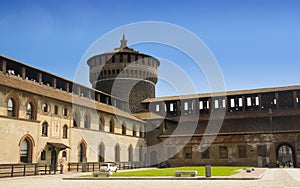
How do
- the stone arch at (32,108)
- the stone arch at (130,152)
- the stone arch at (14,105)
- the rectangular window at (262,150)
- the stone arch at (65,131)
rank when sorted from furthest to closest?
the stone arch at (130,152)
the rectangular window at (262,150)
the stone arch at (65,131)
the stone arch at (32,108)
the stone arch at (14,105)

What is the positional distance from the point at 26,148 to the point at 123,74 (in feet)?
107

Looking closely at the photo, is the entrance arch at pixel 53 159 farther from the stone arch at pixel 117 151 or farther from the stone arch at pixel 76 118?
the stone arch at pixel 117 151

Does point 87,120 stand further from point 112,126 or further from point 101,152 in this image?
point 112,126

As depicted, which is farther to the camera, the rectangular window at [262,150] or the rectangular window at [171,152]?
the rectangular window at [171,152]

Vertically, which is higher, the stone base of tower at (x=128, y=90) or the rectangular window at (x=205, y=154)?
the stone base of tower at (x=128, y=90)

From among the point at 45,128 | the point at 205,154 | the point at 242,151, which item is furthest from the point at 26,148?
the point at 242,151

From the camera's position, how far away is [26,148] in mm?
32625

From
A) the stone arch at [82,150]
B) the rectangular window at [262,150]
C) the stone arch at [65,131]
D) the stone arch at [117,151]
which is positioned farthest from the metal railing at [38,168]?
the rectangular window at [262,150]

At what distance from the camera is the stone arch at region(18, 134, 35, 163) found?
3180 cm

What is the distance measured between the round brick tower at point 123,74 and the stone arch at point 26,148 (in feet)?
102

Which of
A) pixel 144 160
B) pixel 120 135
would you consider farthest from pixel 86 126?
pixel 144 160

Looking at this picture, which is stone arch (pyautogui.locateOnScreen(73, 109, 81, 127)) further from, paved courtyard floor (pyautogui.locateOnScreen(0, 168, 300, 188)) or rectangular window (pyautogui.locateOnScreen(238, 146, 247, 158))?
rectangular window (pyautogui.locateOnScreen(238, 146, 247, 158))

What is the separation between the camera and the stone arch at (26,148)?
3180 cm

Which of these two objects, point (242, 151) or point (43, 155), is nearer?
point (43, 155)
